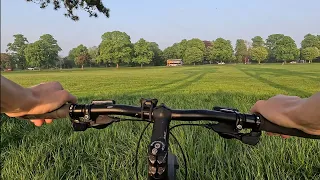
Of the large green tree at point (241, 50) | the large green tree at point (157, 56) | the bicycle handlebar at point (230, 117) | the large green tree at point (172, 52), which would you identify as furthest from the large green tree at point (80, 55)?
the bicycle handlebar at point (230, 117)

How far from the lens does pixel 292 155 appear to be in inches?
106

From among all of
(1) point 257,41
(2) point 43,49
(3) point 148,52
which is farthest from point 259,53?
(3) point 148,52

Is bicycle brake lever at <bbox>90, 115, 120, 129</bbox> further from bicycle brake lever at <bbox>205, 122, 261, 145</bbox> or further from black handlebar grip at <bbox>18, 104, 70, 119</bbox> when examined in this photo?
bicycle brake lever at <bbox>205, 122, 261, 145</bbox>

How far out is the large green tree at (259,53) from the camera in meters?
14.5

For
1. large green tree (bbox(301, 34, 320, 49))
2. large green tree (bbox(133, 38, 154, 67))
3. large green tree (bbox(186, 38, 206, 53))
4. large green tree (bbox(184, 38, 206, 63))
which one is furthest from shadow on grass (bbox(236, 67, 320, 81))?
large green tree (bbox(133, 38, 154, 67))

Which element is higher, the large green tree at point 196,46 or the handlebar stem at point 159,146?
the large green tree at point 196,46

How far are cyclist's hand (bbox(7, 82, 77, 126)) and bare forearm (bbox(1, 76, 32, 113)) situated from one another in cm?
1

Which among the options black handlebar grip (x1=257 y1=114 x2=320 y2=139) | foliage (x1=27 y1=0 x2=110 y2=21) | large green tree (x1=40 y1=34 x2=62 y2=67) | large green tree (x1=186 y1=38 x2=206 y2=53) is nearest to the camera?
black handlebar grip (x1=257 y1=114 x2=320 y2=139)

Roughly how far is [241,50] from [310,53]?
29.3ft

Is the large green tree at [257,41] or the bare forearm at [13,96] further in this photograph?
the large green tree at [257,41]

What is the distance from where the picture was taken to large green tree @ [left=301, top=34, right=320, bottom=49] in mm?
9574

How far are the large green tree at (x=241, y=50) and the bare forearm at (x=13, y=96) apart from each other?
732 inches

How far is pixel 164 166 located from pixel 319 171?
2374 millimetres

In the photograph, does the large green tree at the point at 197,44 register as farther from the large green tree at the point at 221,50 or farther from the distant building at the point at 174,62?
the distant building at the point at 174,62
